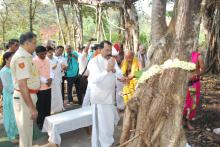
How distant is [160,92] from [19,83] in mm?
2009

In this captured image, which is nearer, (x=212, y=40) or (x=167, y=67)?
(x=167, y=67)

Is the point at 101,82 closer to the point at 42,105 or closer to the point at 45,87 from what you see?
the point at 45,87

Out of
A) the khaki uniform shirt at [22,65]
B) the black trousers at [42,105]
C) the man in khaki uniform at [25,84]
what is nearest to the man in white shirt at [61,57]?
the black trousers at [42,105]

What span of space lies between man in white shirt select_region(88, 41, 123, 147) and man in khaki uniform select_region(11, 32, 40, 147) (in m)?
0.99

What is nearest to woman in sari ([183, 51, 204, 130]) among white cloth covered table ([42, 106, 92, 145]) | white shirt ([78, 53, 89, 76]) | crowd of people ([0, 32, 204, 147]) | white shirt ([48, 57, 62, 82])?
Result: crowd of people ([0, 32, 204, 147])

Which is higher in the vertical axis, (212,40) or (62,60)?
Answer: (212,40)

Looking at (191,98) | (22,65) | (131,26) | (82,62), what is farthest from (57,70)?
(131,26)

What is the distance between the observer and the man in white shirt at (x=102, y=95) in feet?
17.7

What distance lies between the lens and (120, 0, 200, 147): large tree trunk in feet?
11.4

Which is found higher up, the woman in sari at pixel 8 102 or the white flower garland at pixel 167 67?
the white flower garland at pixel 167 67

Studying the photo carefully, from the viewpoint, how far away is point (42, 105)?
7.32 metres

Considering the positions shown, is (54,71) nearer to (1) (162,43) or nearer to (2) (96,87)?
(2) (96,87)

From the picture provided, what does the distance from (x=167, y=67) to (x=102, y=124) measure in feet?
7.90

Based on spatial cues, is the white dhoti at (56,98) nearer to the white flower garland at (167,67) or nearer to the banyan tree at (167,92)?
the banyan tree at (167,92)
